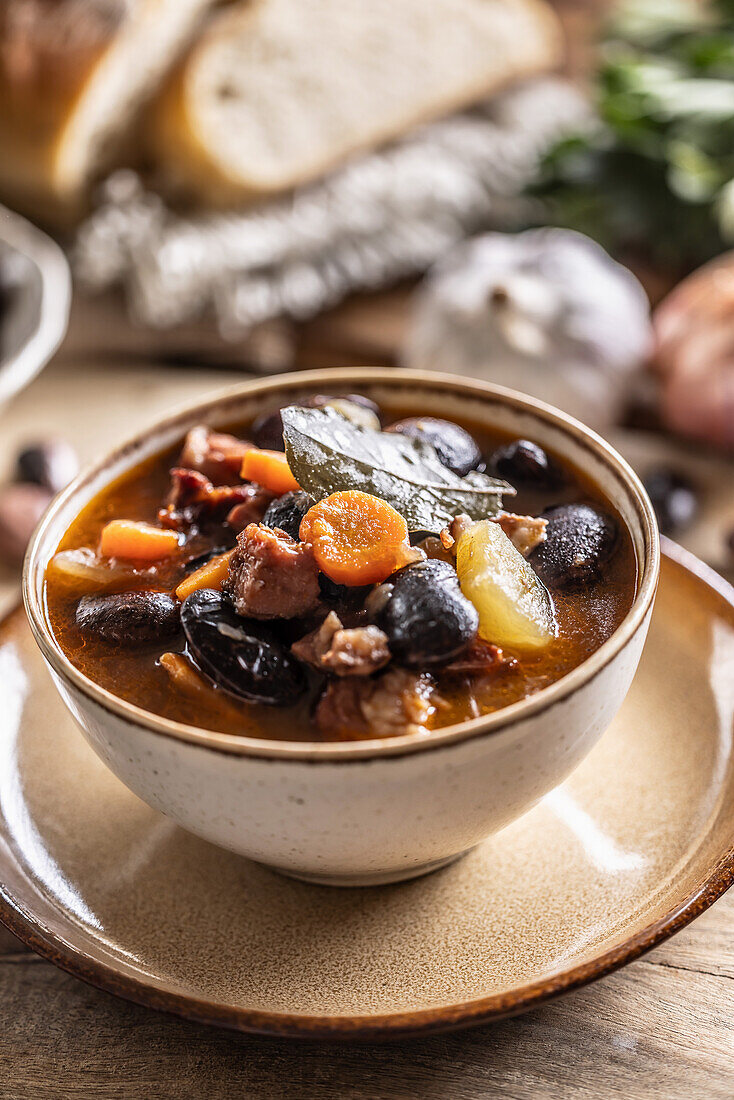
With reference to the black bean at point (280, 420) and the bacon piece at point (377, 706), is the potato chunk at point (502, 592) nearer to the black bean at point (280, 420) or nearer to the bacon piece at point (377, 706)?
the bacon piece at point (377, 706)

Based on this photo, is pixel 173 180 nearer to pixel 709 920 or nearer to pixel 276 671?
pixel 276 671

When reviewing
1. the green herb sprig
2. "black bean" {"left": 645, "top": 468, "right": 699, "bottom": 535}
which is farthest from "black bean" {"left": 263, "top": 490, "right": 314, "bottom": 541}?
the green herb sprig

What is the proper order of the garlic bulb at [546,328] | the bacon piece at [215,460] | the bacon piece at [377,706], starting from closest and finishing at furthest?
the bacon piece at [377,706]
the bacon piece at [215,460]
the garlic bulb at [546,328]

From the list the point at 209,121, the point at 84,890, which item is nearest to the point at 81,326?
the point at 209,121

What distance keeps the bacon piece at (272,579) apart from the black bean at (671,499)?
1476mm

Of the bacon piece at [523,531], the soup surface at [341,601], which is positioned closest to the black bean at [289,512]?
the soup surface at [341,601]

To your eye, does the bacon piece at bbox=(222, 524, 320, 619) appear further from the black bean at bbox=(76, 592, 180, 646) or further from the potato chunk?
the potato chunk

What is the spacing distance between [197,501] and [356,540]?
0.41m

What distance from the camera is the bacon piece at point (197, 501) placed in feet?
6.15

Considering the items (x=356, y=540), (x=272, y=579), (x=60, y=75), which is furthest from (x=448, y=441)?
(x=60, y=75)

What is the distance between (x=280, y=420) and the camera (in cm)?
201

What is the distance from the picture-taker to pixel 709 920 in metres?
1.78

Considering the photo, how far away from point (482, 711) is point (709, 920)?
642mm

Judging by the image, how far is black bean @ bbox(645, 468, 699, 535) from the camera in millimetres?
2842
